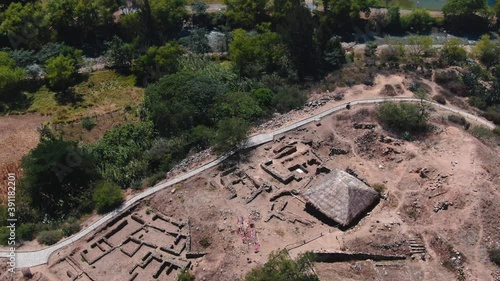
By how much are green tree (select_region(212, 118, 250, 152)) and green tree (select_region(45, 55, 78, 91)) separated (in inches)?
1024

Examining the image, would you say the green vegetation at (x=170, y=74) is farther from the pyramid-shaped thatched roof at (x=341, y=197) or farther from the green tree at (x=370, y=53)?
the pyramid-shaped thatched roof at (x=341, y=197)

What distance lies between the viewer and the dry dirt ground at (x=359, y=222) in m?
39.8

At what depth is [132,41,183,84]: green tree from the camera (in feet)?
212

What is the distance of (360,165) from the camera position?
49969mm

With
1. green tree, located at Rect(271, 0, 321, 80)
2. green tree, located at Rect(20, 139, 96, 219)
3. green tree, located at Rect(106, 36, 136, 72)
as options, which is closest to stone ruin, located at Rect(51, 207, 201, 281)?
green tree, located at Rect(20, 139, 96, 219)

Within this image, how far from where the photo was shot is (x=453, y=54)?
66625 millimetres

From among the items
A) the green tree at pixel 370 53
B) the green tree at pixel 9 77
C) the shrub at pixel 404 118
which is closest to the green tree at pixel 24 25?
the green tree at pixel 9 77

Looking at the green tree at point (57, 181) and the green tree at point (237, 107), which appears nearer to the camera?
the green tree at point (57, 181)

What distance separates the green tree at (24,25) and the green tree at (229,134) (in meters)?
38.0

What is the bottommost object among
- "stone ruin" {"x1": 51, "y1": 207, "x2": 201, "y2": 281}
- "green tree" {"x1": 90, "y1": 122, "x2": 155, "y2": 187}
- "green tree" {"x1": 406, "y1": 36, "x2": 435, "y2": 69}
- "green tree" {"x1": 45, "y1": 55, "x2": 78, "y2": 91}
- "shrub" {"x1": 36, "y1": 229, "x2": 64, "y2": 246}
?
"stone ruin" {"x1": 51, "y1": 207, "x2": 201, "y2": 281}

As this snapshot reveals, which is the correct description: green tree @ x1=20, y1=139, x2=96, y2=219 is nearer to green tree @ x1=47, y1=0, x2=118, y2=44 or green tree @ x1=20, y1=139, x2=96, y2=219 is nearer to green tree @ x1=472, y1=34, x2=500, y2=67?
green tree @ x1=47, y1=0, x2=118, y2=44

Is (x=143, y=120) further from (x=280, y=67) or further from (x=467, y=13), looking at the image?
(x=467, y=13)

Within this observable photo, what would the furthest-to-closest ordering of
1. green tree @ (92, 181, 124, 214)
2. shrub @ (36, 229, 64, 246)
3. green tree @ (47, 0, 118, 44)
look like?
green tree @ (47, 0, 118, 44) < green tree @ (92, 181, 124, 214) < shrub @ (36, 229, 64, 246)

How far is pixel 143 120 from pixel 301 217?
82.1 ft
